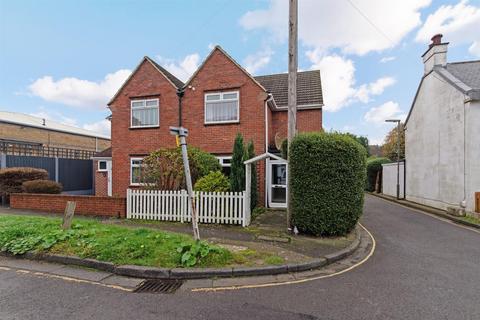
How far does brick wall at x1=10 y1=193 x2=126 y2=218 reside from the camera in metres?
10.1

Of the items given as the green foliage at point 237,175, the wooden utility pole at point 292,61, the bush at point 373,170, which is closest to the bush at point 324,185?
the wooden utility pole at point 292,61

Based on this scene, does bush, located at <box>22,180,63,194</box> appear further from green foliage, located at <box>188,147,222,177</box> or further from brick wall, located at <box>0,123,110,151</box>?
brick wall, located at <box>0,123,110,151</box>

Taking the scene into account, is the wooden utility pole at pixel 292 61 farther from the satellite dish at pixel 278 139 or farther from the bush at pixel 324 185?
the satellite dish at pixel 278 139

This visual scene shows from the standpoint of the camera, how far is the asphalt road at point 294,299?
357 centimetres

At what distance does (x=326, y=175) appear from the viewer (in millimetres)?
7387

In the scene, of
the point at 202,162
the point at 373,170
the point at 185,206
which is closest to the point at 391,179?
the point at 373,170

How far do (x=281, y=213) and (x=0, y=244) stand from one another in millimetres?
8770

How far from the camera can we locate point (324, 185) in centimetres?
738

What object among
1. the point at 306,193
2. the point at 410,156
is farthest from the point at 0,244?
the point at 410,156

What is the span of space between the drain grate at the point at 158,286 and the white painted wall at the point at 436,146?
1242 centimetres

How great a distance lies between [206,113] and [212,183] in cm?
497

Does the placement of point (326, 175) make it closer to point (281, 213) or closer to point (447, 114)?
point (281, 213)

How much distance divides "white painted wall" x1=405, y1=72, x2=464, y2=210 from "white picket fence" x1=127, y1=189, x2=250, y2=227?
32.0ft

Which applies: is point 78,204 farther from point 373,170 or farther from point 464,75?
point 373,170
